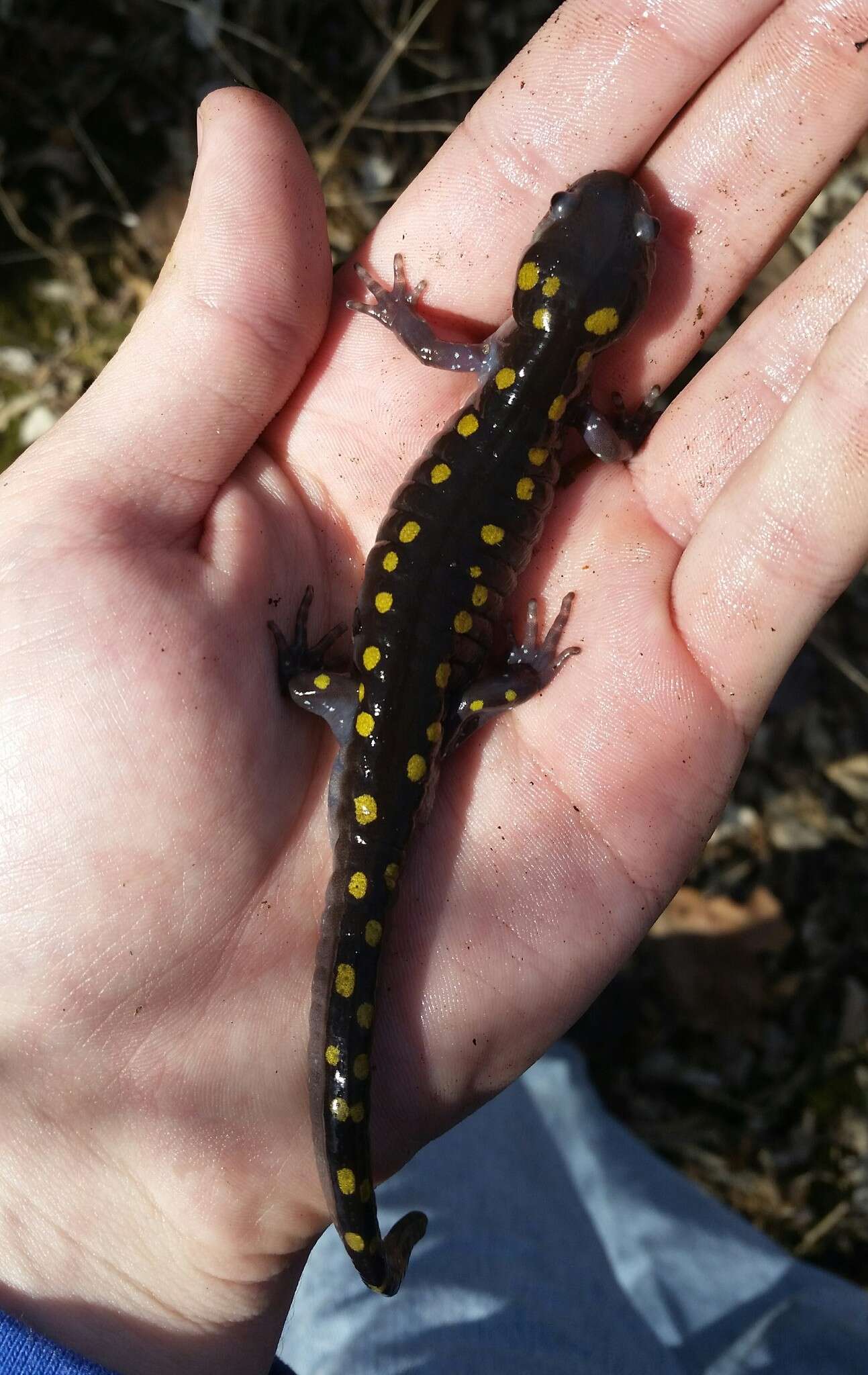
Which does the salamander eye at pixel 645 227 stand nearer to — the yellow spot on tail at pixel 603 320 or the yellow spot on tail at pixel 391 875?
the yellow spot on tail at pixel 603 320

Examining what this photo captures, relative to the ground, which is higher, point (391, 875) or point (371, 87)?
point (371, 87)

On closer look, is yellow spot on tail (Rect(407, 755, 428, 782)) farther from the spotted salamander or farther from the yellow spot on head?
the yellow spot on head

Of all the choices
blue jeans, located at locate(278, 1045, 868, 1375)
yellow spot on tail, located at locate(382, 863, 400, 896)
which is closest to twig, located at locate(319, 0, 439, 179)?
yellow spot on tail, located at locate(382, 863, 400, 896)

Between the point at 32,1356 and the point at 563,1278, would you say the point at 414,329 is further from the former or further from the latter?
the point at 563,1278

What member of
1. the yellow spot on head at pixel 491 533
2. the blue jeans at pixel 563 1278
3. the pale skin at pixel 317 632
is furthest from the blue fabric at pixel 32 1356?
the yellow spot on head at pixel 491 533

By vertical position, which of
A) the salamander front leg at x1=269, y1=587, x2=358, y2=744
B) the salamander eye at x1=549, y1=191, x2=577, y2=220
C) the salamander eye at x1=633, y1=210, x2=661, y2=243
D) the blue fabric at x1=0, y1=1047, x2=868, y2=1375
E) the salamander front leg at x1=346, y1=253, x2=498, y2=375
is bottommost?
the blue fabric at x1=0, y1=1047, x2=868, y2=1375

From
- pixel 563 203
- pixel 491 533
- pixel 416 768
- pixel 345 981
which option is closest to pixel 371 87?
pixel 563 203
